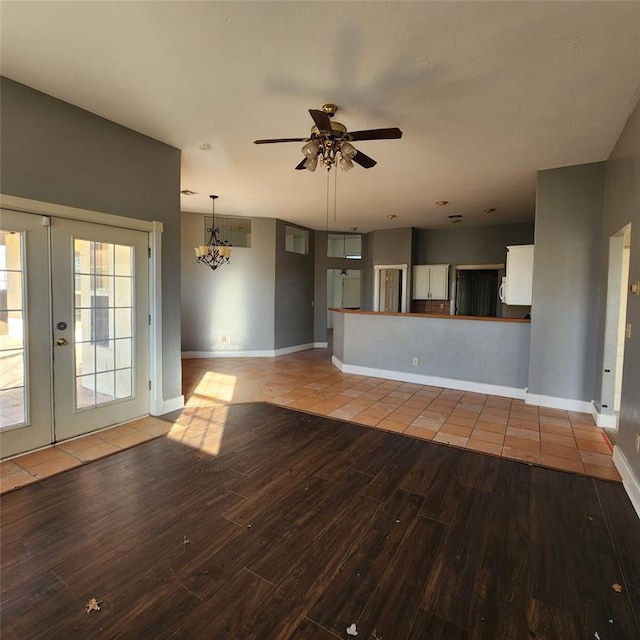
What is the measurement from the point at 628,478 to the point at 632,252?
63.7 inches

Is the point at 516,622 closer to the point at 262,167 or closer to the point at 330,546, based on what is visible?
the point at 330,546

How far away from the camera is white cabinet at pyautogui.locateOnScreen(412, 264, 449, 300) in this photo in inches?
302

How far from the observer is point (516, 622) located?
1417 millimetres

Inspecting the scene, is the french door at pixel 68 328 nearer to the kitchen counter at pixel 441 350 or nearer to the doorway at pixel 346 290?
the kitchen counter at pixel 441 350

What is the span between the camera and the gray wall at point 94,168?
258 centimetres

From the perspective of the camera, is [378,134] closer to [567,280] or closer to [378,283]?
[567,280]

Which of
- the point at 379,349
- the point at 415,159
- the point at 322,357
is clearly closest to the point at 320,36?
the point at 415,159

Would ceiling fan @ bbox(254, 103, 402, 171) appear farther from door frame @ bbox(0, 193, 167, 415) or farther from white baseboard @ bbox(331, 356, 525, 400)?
white baseboard @ bbox(331, 356, 525, 400)

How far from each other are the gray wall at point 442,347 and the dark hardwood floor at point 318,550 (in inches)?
85.2

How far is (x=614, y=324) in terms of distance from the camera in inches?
136

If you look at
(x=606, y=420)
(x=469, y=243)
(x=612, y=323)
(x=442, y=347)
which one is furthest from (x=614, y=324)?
(x=469, y=243)

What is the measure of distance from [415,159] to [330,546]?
146 inches

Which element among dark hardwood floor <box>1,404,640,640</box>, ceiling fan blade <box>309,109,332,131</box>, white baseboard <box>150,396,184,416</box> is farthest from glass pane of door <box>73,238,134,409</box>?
ceiling fan blade <box>309,109,332,131</box>

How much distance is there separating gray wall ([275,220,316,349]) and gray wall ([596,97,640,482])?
17.7 ft
